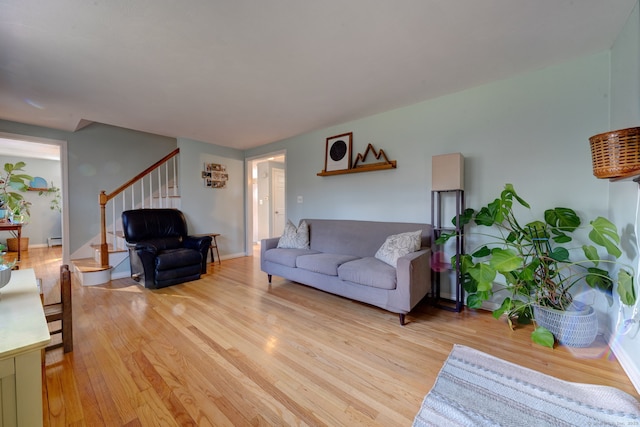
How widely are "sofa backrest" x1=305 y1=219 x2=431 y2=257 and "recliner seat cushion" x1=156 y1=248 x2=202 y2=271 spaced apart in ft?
5.29

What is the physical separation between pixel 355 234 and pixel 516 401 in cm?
204

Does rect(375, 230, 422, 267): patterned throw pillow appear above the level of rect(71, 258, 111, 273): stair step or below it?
above

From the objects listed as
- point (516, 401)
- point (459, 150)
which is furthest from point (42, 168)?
point (516, 401)

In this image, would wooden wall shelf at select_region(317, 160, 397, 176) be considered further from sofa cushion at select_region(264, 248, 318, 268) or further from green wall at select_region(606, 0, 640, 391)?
green wall at select_region(606, 0, 640, 391)

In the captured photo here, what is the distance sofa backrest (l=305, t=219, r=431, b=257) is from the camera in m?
2.85

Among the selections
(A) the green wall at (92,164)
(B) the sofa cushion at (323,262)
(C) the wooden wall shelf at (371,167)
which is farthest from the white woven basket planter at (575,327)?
(A) the green wall at (92,164)

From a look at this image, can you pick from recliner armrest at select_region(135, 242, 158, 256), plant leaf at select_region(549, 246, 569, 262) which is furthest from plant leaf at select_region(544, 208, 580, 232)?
recliner armrest at select_region(135, 242, 158, 256)

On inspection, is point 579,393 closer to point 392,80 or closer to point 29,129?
point 392,80

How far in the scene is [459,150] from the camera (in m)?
2.69

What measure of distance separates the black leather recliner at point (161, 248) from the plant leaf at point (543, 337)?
3.67 m

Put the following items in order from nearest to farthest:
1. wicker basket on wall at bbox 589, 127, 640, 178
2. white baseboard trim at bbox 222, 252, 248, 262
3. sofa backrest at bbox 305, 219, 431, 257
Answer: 1. wicker basket on wall at bbox 589, 127, 640, 178
2. sofa backrest at bbox 305, 219, 431, 257
3. white baseboard trim at bbox 222, 252, 248, 262

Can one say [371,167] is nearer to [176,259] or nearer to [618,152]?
[618,152]

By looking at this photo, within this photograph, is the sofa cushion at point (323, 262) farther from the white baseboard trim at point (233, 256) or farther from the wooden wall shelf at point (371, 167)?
the white baseboard trim at point (233, 256)

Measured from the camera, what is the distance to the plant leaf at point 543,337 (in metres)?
1.82
